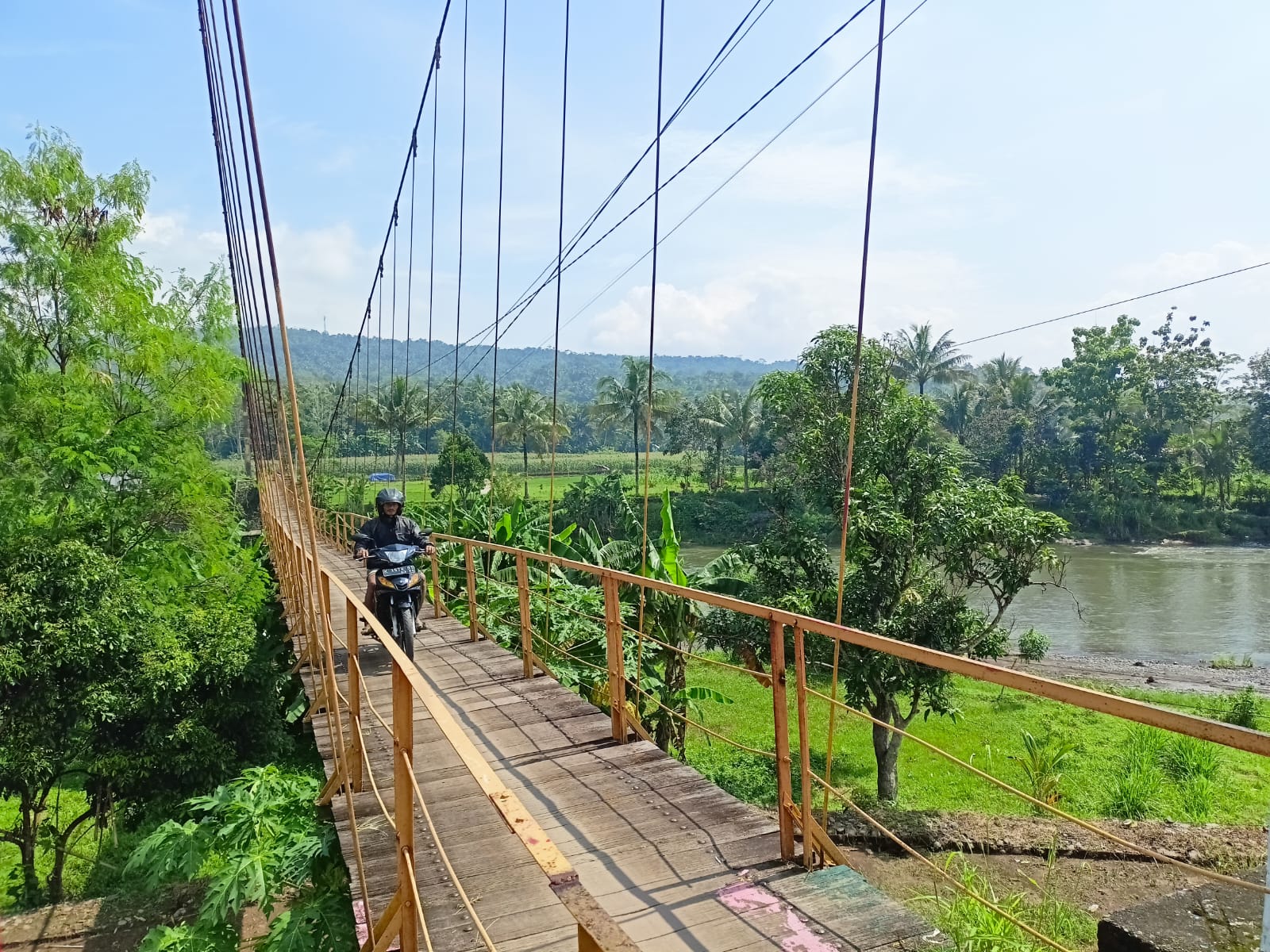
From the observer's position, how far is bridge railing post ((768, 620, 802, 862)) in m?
2.60

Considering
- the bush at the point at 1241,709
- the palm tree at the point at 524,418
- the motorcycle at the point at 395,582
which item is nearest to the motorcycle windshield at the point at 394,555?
the motorcycle at the point at 395,582

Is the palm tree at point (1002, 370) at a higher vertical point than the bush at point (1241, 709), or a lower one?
higher

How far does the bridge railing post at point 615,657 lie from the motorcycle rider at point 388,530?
206 cm

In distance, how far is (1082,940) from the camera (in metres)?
6.00

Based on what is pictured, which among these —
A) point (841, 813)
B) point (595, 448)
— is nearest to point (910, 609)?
point (841, 813)

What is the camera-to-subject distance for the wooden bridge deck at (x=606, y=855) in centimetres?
230

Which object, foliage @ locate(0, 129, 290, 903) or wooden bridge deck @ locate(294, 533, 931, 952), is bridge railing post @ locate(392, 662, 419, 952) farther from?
foliage @ locate(0, 129, 290, 903)

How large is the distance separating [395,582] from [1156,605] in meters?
26.2

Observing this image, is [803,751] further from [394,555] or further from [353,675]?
[394,555]

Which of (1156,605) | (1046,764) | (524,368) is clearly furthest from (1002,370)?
(524,368)

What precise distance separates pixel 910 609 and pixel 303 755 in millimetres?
7142

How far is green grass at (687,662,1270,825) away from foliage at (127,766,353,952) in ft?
21.9

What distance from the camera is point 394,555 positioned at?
5.53 m

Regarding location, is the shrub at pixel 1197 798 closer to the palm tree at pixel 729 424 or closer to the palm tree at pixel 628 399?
the palm tree at pixel 628 399
